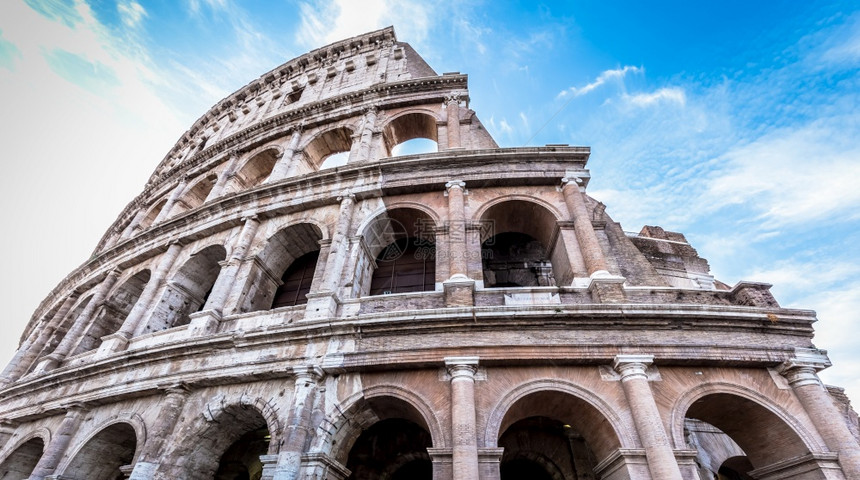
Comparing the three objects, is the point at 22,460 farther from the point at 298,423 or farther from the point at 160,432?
the point at 298,423

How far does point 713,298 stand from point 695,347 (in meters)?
1.65

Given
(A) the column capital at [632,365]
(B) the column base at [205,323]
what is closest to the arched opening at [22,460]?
(B) the column base at [205,323]

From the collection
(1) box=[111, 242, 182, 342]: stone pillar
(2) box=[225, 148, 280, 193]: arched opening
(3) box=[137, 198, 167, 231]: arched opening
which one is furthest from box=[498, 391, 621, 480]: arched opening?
(3) box=[137, 198, 167, 231]: arched opening

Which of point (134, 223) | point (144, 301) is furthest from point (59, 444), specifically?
point (134, 223)

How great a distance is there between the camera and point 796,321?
687 cm

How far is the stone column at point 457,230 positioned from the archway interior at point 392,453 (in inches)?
132

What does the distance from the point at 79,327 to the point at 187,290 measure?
147 inches

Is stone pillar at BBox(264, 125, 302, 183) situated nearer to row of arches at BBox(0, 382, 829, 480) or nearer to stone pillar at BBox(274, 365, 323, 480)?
stone pillar at BBox(274, 365, 323, 480)

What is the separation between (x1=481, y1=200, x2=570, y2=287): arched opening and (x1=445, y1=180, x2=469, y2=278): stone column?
0.72 metres

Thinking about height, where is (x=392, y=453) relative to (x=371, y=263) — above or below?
below

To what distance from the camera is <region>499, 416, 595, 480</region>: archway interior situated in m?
7.72

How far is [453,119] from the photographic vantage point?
39.2 ft

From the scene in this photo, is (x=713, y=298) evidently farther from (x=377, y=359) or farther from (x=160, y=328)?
(x=160, y=328)

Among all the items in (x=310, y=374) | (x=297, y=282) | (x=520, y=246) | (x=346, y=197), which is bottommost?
(x=310, y=374)
